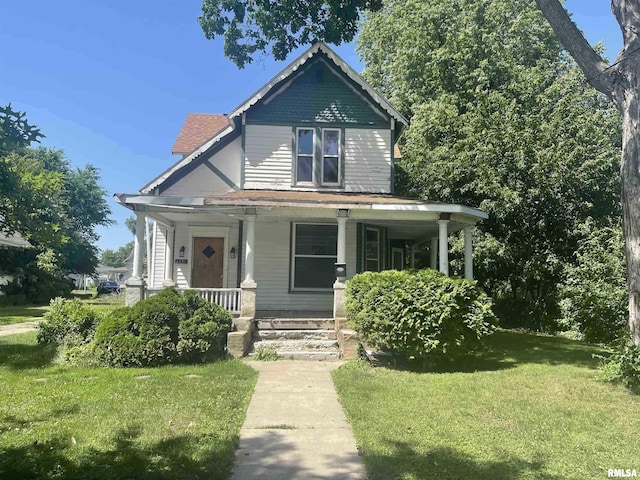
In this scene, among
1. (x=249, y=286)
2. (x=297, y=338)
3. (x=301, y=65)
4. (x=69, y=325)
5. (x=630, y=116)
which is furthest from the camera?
(x=301, y=65)

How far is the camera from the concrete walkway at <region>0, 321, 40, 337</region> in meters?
12.9

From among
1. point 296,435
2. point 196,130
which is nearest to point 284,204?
point 296,435

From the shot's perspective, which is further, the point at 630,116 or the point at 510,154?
the point at 510,154

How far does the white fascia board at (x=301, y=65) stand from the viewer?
1245 centimetres

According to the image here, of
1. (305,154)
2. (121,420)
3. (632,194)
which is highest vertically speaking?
(305,154)

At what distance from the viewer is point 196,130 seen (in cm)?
1680

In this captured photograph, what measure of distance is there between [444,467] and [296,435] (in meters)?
1.60

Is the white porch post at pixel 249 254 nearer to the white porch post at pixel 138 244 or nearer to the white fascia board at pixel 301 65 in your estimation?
the white porch post at pixel 138 244

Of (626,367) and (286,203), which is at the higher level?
(286,203)

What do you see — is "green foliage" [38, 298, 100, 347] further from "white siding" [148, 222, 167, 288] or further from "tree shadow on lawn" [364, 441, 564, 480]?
"tree shadow on lawn" [364, 441, 564, 480]

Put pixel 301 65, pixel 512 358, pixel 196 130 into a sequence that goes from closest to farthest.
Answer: pixel 512 358 < pixel 301 65 < pixel 196 130

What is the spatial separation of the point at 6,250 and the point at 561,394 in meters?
31.9

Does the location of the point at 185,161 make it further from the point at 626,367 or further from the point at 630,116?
the point at 626,367

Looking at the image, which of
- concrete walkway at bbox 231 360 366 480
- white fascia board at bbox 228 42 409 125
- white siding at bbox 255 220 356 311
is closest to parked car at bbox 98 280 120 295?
white siding at bbox 255 220 356 311
